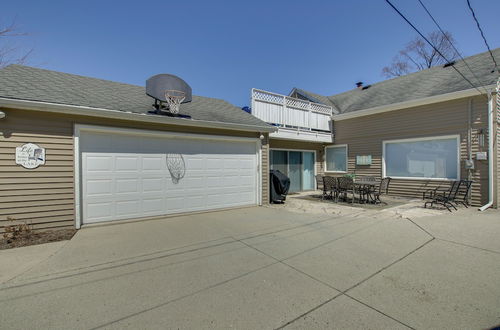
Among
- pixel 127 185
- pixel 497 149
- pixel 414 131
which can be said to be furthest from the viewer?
pixel 414 131

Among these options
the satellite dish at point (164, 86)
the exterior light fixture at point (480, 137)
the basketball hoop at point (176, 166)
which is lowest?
the basketball hoop at point (176, 166)

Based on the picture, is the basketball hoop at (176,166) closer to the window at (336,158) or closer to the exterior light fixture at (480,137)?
the window at (336,158)

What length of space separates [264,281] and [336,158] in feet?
33.5

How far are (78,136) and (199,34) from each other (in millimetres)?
7321

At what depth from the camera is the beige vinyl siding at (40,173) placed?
4512mm

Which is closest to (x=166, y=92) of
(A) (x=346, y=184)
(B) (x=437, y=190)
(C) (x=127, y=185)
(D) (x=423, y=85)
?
(C) (x=127, y=185)

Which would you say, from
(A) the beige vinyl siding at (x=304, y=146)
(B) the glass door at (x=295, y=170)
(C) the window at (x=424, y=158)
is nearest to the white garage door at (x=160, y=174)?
(A) the beige vinyl siding at (x=304, y=146)

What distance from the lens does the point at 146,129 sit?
5918mm

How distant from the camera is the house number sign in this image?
461 cm

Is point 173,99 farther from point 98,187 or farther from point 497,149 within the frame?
point 497,149

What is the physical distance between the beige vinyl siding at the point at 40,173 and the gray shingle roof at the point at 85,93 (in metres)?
0.47

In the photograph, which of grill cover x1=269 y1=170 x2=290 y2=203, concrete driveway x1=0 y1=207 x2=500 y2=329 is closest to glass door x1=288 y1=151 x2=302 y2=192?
grill cover x1=269 y1=170 x2=290 y2=203

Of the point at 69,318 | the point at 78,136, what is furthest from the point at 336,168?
the point at 69,318

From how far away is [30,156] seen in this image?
4.69 metres
